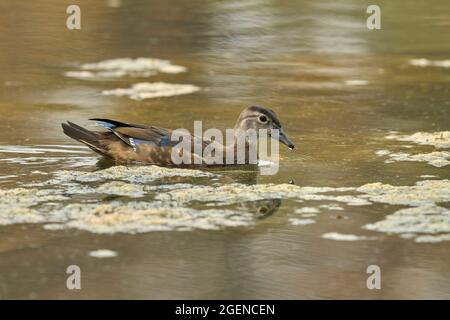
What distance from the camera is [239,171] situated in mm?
9594

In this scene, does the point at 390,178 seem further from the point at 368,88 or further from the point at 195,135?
the point at 368,88

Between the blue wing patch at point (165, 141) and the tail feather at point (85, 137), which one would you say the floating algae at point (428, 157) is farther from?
the tail feather at point (85, 137)

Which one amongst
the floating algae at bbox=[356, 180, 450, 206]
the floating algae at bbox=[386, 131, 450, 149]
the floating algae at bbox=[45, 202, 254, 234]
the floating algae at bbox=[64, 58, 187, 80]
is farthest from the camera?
the floating algae at bbox=[64, 58, 187, 80]

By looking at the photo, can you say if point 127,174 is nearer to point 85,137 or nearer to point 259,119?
point 85,137

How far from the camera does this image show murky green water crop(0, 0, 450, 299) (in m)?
6.85

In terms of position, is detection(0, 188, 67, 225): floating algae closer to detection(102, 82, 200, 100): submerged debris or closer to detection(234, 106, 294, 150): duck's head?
detection(234, 106, 294, 150): duck's head

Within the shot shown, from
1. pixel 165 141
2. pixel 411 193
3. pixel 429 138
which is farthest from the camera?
pixel 429 138

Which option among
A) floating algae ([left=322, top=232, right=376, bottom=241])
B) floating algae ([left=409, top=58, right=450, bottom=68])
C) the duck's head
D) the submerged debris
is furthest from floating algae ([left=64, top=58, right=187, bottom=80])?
floating algae ([left=322, top=232, right=376, bottom=241])

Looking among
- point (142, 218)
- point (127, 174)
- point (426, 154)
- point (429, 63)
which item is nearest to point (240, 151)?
point (127, 174)

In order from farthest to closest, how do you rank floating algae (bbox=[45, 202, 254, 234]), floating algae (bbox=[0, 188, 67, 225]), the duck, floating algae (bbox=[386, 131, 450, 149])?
floating algae (bbox=[386, 131, 450, 149]), the duck, floating algae (bbox=[0, 188, 67, 225]), floating algae (bbox=[45, 202, 254, 234])

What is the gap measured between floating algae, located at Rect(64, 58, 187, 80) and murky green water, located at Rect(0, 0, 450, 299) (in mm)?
194

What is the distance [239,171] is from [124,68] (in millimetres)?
4738

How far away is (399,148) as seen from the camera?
10164 mm

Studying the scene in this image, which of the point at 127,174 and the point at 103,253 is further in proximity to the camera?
the point at 127,174
